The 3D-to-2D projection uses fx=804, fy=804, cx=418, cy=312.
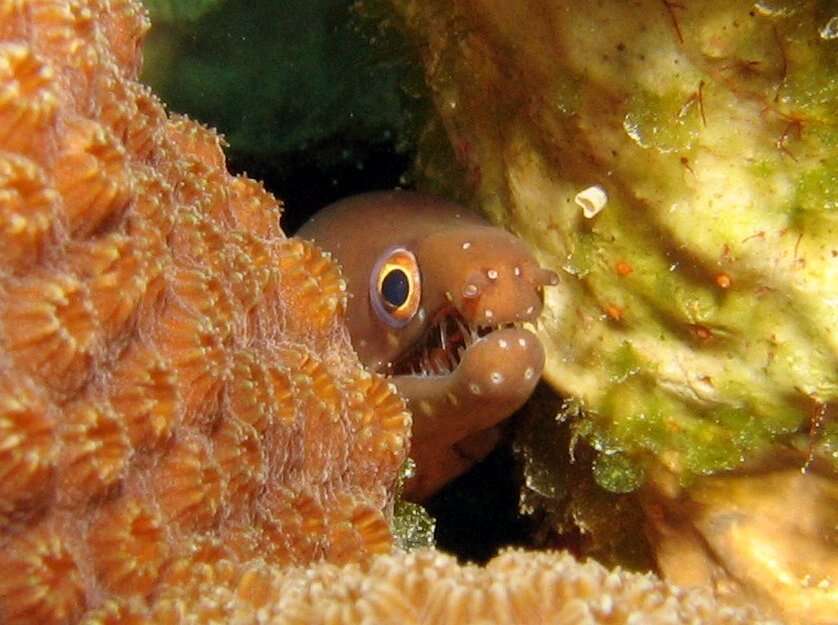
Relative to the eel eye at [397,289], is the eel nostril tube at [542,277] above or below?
above

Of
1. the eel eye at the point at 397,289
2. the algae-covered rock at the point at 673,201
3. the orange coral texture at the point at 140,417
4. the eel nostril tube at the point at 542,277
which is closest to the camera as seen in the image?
the orange coral texture at the point at 140,417

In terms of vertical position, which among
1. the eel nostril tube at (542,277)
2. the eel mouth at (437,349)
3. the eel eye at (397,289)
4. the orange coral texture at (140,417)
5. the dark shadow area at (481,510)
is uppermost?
the orange coral texture at (140,417)

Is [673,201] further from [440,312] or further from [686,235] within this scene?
[440,312]

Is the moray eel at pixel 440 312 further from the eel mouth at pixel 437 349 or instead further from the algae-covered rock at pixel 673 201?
the algae-covered rock at pixel 673 201

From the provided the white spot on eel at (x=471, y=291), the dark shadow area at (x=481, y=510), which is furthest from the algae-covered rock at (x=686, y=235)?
the dark shadow area at (x=481, y=510)

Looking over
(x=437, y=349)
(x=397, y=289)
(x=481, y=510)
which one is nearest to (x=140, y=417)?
(x=397, y=289)

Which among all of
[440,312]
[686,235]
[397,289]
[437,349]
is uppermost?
[686,235]

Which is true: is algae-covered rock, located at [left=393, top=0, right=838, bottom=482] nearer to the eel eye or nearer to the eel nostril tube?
the eel nostril tube

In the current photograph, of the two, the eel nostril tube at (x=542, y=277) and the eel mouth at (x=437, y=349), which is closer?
the eel nostril tube at (x=542, y=277)
